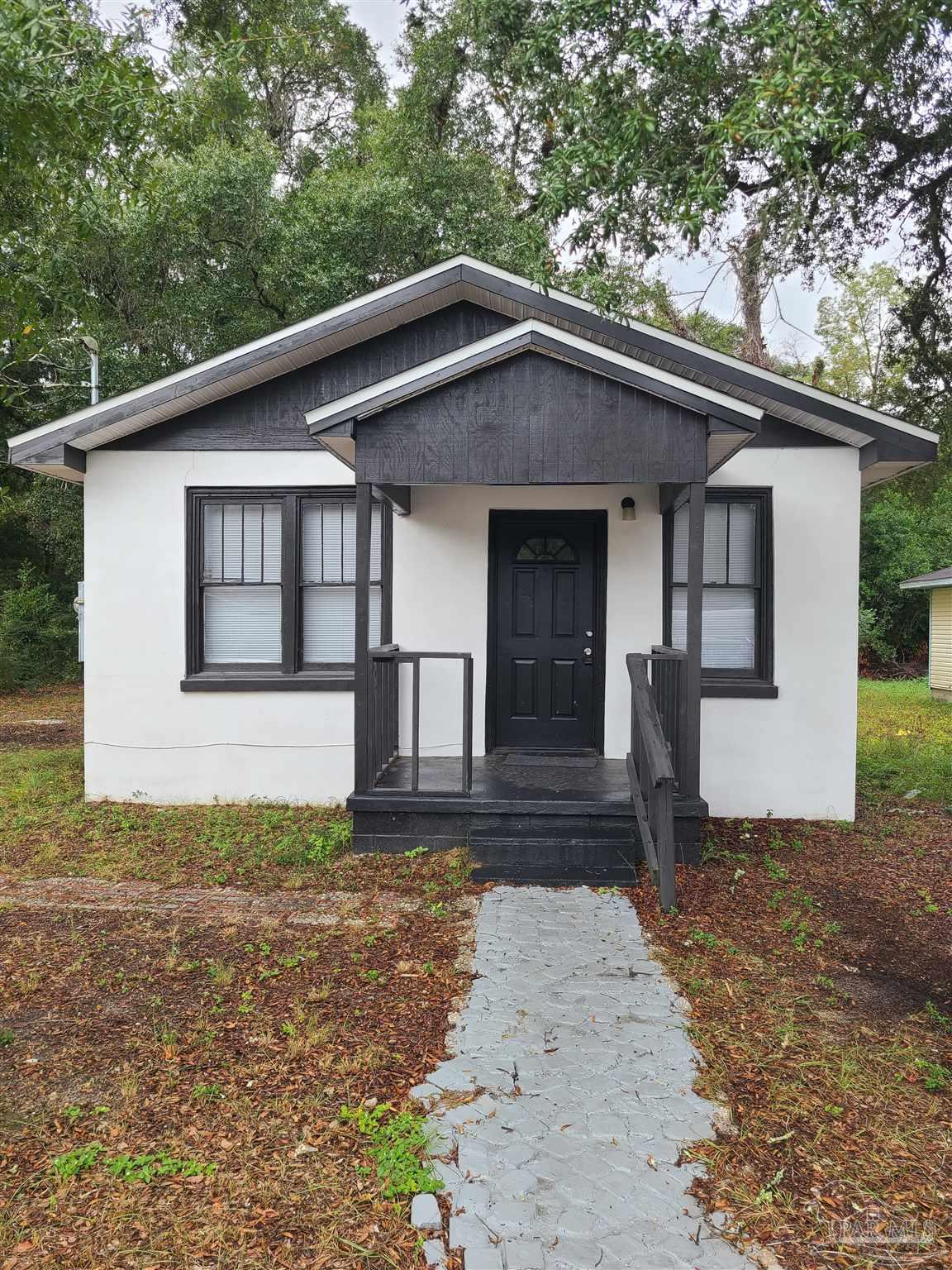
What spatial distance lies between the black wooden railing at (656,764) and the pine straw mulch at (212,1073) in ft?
3.92

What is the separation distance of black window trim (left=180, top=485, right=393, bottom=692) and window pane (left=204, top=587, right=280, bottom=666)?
9 cm

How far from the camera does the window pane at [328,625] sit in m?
7.45

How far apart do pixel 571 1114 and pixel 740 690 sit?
4.57m

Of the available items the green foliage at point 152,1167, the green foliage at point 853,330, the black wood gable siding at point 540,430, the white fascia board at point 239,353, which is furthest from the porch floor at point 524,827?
the green foliage at point 853,330

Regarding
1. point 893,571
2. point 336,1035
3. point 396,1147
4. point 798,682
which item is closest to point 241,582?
point 336,1035

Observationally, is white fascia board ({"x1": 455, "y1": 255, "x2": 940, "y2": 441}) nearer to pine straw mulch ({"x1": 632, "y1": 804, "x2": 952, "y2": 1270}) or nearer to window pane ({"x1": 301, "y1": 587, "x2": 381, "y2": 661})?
window pane ({"x1": 301, "y1": 587, "x2": 381, "y2": 661})

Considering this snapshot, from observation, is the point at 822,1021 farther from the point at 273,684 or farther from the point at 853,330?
the point at 853,330

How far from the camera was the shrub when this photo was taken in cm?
1658

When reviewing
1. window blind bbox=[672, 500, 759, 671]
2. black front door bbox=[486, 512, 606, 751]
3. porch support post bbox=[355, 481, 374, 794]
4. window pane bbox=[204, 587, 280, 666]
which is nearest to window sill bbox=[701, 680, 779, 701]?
window blind bbox=[672, 500, 759, 671]

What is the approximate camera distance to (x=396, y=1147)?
2721mm

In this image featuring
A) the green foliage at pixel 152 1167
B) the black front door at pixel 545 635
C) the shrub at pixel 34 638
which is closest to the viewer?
the green foliage at pixel 152 1167

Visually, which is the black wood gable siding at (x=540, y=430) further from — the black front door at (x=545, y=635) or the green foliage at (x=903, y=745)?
the green foliage at (x=903, y=745)

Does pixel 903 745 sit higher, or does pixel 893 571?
pixel 893 571

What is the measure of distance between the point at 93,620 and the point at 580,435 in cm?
457
